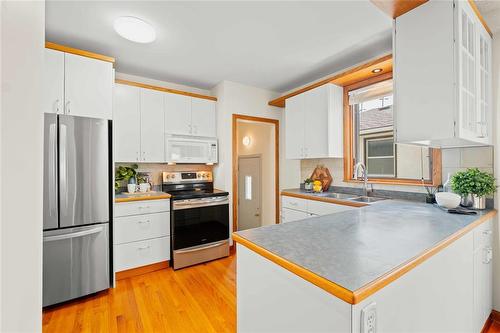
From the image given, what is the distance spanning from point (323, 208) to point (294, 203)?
48 centimetres

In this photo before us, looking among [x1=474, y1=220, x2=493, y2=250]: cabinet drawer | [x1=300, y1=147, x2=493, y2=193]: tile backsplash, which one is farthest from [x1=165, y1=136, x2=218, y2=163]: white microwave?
[x1=474, y1=220, x2=493, y2=250]: cabinet drawer

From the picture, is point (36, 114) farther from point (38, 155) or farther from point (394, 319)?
point (394, 319)

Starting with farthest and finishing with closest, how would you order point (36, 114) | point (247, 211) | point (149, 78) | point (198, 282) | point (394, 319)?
point (247, 211), point (149, 78), point (198, 282), point (394, 319), point (36, 114)

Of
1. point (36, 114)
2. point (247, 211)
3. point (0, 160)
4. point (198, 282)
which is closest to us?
point (0, 160)

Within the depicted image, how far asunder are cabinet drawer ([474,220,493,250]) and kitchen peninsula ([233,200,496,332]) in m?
0.02

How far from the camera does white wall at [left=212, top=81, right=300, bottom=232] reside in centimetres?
347

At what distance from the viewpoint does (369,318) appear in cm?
69

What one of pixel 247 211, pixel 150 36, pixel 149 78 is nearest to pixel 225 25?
pixel 150 36

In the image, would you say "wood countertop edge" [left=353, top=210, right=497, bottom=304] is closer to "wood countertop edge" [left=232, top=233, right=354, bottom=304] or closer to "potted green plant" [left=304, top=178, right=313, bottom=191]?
"wood countertop edge" [left=232, top=233, right=354, bottom=304]

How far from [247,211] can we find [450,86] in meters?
3.75

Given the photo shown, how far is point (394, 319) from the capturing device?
78 cm

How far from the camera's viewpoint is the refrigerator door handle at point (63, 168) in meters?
2.02

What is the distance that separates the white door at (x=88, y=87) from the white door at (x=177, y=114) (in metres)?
0.86

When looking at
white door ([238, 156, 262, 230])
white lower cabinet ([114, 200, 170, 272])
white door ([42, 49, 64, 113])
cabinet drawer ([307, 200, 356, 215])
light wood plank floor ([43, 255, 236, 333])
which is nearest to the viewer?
light wood plank floor ([43, 255, 236, 333])
